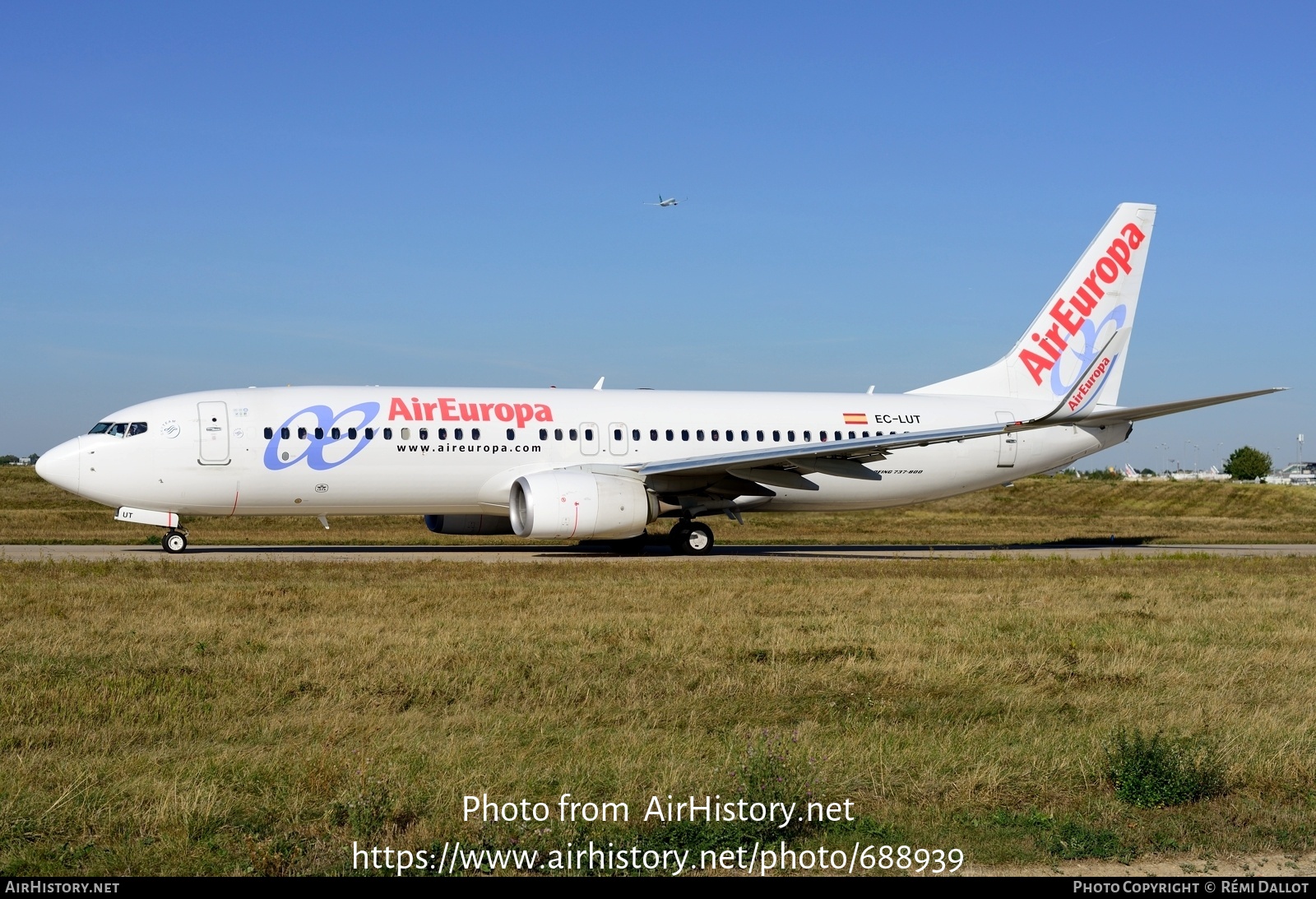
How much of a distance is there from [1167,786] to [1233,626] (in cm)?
810

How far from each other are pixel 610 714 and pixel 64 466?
18817 mm

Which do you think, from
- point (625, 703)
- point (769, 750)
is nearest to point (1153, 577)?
point (625, 703)

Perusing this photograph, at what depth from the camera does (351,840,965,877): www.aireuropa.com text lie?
229 inches

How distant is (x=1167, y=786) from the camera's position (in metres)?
7.00

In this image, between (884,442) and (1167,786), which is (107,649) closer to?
(1167,786)

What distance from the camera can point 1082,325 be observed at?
3175cm

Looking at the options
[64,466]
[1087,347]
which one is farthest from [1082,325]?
[64,466]

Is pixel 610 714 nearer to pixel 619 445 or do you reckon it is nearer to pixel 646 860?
pixel 646 860

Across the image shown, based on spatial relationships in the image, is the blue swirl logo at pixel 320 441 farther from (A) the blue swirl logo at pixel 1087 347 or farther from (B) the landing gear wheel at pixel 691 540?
(A) the blue swirl logo at pixel 1087 347

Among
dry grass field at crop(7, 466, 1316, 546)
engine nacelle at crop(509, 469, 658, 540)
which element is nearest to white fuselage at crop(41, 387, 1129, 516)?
engine nacelle at crop(509, 469, 658, 540)

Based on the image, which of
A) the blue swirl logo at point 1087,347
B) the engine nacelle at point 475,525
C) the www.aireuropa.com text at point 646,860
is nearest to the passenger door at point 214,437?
the engine nacelle at point 475,525

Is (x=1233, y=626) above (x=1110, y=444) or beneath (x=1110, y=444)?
beneath

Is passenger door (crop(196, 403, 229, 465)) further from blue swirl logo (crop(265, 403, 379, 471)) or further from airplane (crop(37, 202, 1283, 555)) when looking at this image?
blue swirl logo (crop(265, 403, 379, 471))

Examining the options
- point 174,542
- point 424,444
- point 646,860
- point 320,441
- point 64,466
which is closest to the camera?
point 646,860
